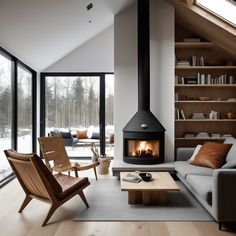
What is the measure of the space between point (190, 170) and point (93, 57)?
403cm

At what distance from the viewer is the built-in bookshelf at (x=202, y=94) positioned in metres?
5.48

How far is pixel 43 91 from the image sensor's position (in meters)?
6.88

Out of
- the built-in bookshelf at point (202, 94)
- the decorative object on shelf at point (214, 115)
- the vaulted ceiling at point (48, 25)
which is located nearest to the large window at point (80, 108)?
the vaulted ceiling at point (48, 25)

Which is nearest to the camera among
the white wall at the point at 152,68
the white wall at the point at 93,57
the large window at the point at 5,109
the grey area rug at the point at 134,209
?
the grey area rug at the point at 134,209

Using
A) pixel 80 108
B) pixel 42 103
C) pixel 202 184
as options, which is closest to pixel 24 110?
pixel 42 103

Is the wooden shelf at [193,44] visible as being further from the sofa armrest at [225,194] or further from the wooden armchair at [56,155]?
the sofa armrest at [225,194]

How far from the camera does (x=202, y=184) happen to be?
3.14 metres

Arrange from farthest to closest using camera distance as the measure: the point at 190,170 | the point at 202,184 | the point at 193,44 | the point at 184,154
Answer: the point at 193,44 < the point at 184,154 < the point at 190,170 < the point at 202,184

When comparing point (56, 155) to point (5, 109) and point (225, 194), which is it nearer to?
point (5, 109)

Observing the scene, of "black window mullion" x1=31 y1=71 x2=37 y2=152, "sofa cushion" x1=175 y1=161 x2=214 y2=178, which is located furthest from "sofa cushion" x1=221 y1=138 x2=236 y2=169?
"black window mullion" x1=31 y1=71 x2=37 y2=152

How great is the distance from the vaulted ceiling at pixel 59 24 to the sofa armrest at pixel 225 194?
2.68 m

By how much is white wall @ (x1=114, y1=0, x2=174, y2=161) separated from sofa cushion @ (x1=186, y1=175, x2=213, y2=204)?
1700 millimetres

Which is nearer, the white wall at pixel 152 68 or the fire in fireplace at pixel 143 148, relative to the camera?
the fire in fireplace at pixel 143 148

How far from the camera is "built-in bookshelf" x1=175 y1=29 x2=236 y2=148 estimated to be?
5480 millimetres
